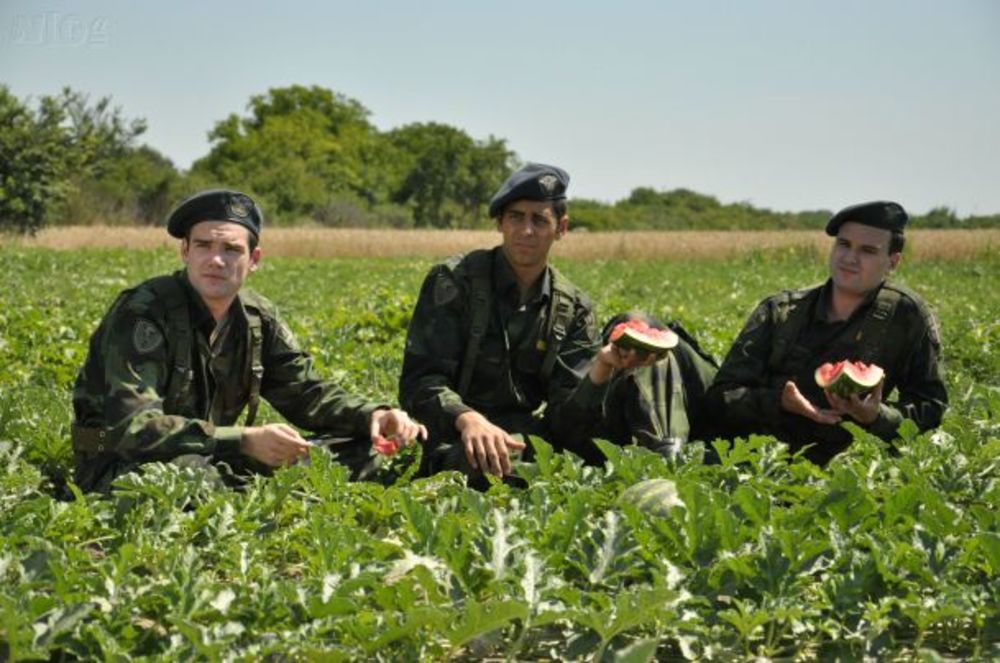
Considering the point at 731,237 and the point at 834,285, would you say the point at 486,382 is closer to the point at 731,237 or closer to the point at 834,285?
the point at 834,285

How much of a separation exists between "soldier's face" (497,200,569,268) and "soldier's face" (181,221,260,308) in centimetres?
129

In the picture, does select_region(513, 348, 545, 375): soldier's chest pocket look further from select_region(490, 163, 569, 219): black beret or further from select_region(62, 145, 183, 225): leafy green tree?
select_region(62, 145, 183, 225): leafy green tree

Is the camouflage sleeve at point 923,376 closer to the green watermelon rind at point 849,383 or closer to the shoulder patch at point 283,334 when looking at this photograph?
the green watermelon rind at point 849,383

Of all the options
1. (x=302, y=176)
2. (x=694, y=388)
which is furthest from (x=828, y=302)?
(x=302, y=176)

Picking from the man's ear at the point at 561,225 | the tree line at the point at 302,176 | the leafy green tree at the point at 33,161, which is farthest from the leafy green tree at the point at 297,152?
the man's ear at the point at 561,225

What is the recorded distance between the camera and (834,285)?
5.96 m

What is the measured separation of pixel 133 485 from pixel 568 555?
1501 mm

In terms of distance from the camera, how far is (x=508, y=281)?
5.91 m

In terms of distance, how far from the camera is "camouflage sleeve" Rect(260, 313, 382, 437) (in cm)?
543

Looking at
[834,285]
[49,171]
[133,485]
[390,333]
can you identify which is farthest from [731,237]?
[133,485]

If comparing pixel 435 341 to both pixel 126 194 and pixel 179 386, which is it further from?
pixel 126 194

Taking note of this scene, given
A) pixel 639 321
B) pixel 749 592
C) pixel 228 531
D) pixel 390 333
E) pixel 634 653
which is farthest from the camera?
pixel 390 333

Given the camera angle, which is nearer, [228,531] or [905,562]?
[905,562]

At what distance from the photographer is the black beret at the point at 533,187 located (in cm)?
564
